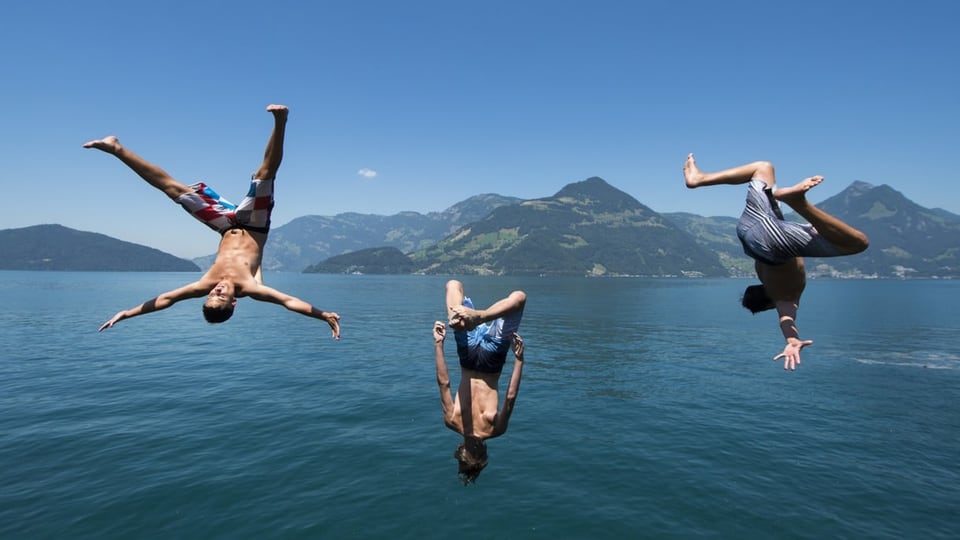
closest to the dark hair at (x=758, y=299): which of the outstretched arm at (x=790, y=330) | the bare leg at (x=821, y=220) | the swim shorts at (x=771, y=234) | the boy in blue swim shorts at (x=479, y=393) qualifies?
the outstretched arm at (x=790, y=330)

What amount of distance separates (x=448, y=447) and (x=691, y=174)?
17.8 meters

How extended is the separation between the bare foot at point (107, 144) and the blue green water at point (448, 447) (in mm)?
11692

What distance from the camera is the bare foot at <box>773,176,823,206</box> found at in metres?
4.85

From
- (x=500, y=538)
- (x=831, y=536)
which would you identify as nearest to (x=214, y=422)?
(x=500, y=538)

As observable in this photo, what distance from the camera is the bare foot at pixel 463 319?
7008 millimetres

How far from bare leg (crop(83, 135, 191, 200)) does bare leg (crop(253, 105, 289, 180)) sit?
147 cm

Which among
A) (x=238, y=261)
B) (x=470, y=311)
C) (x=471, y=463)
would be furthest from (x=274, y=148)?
(x=471, y=463)

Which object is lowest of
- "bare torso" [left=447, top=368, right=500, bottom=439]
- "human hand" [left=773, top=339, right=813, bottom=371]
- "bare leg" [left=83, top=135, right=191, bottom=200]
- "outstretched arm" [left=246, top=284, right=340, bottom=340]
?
"bare torso" [left=447, top=368, right=500, bottom=439]

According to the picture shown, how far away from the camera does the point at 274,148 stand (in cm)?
793

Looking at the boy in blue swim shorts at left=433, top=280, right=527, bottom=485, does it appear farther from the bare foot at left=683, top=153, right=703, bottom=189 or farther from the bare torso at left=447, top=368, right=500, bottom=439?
the bare foot at left=683, top=153, right=703, bottom=189

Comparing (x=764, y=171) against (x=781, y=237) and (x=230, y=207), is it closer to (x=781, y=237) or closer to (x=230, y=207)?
(x=781, y=237)

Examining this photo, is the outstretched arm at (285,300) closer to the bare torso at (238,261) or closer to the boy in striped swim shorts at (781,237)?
the bare torso at (238,261)

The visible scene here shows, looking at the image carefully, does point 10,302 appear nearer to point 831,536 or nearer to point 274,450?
point 274,450

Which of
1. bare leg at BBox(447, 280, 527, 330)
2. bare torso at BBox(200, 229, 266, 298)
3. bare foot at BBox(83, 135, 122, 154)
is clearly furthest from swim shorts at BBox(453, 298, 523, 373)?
bare foot at BBox(83, 135, 122, 154)
